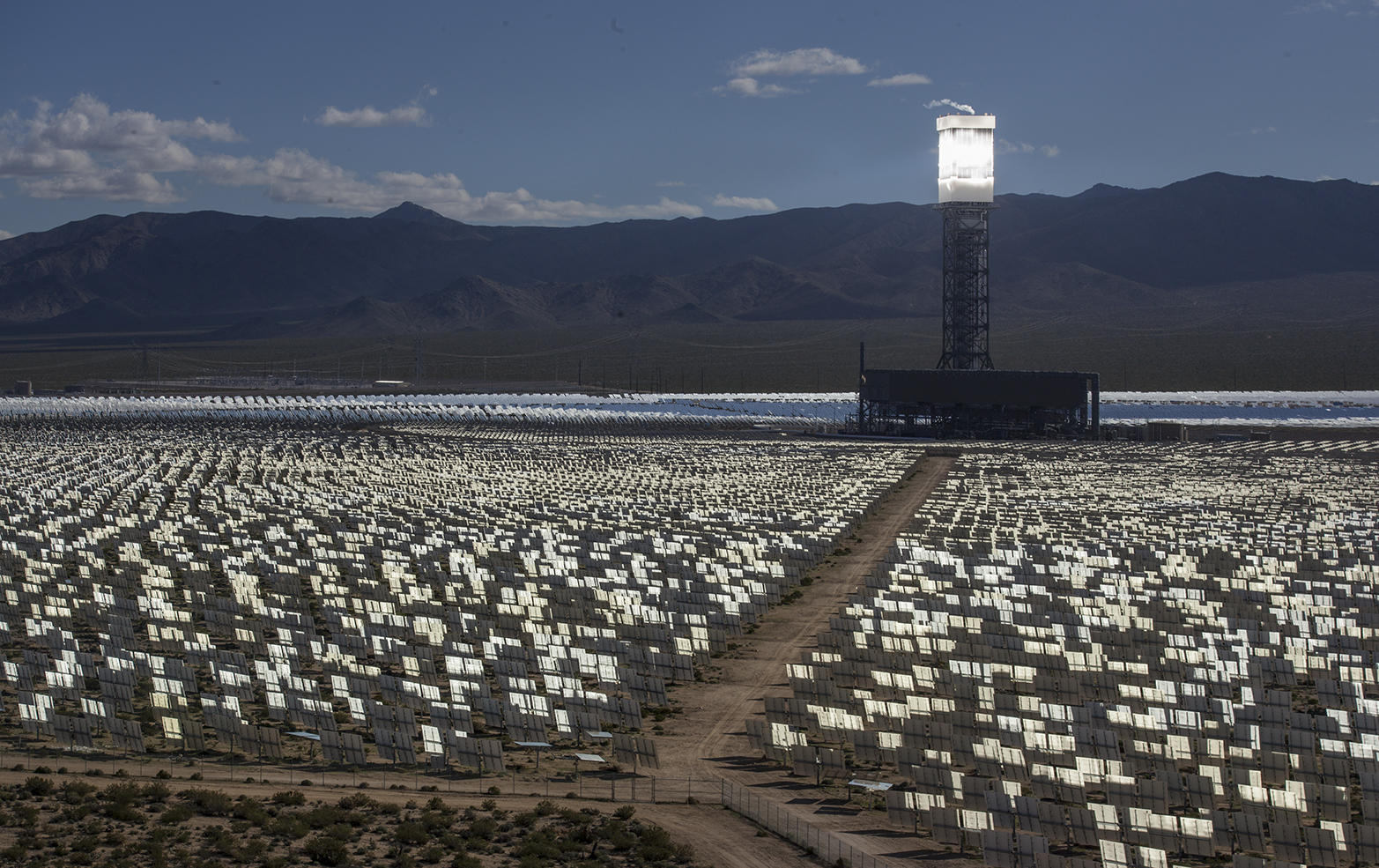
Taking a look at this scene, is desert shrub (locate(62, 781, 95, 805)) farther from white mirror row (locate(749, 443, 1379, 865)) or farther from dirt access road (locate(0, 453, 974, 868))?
white mirror row (locate(749, 443, 1379, 865))

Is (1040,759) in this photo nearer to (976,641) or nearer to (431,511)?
(976,641)

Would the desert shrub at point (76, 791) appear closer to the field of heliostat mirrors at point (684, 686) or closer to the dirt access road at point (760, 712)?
the field of heliostat mirrors at point (684, 686)

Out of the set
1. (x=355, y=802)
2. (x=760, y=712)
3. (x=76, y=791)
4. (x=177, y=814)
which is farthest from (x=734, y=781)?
(x=76, y=791)

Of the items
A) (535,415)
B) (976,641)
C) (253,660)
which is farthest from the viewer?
(535,415)

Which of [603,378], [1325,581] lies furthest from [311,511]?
[603,378]

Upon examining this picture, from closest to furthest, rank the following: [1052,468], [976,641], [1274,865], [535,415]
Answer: [1274,865] < [976,641] < [1052,468] < [535,415]

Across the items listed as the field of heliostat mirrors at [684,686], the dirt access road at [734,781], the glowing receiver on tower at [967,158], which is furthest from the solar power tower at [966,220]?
the dirt access road at [734,781]

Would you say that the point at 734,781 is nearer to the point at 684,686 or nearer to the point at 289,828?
the point at 684,686
